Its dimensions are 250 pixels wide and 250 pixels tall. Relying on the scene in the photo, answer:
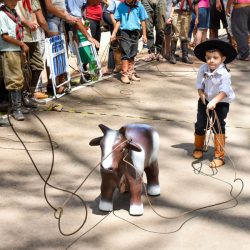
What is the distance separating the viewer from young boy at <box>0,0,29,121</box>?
263 inches

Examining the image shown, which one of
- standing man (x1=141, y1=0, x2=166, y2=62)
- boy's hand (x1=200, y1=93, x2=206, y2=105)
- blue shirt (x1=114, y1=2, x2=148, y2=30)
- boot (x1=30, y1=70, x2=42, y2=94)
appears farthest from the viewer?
standing man (x1=141, y1=0, x2=166, y2=62)

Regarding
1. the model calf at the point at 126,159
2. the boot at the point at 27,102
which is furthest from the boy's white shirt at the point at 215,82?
the boot at the point at 27,102

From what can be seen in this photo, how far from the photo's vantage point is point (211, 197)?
Answer: 16.7 feet

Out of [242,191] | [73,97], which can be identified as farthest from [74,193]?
[73,97]

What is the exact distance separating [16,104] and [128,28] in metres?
2.69

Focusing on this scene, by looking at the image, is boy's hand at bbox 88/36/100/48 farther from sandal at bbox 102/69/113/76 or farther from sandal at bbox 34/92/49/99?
sandal at bbox 34/92/49/99

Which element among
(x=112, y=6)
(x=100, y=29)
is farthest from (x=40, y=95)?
(x=112, y=6)

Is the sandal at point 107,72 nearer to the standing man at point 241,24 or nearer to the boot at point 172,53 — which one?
the boot at point 172,53

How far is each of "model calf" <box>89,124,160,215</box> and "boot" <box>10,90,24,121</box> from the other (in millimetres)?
2636

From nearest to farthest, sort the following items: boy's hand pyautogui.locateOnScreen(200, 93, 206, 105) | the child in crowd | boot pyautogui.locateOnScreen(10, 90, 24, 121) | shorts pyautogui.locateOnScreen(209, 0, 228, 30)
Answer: boy's hand pyautogui.locateOnScreen(200, 93, 206, 105) < boot pyautogui.locateOnScreen(10, 90, 24, 121) < the child in crowd < shorts pyautogui.locateOnScreen(209, 0, 228, 30)

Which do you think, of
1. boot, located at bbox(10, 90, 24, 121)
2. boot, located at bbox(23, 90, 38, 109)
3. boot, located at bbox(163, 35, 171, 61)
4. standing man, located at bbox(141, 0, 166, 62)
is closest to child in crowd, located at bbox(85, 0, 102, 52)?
standing man, located at bbox(141, 0, 166, 62)

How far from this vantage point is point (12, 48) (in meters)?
6.79

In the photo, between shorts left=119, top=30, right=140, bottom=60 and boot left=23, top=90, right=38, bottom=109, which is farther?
shorts left=119, top=30, right=140, bottom=60

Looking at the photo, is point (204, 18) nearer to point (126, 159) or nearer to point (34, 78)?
point (34, 78)
